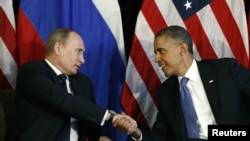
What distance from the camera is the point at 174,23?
9.52 feet

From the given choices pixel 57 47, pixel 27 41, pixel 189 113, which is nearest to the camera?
pixel 57 47

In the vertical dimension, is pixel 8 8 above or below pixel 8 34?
above

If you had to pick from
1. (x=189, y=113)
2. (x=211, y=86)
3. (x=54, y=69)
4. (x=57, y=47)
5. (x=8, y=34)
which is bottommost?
(x=189, y=113)

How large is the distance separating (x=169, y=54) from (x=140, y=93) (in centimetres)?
52

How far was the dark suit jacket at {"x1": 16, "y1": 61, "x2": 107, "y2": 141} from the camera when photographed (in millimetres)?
2162

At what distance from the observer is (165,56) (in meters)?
2.48

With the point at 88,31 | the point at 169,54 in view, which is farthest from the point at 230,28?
the point at 88,31

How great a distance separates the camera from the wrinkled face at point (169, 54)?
8.07 feet

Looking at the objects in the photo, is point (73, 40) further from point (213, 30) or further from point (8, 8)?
point (213, 30)

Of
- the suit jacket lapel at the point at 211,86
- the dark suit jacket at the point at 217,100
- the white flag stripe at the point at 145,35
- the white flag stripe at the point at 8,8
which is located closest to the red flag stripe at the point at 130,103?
the white flag stripe at the point at 145,35

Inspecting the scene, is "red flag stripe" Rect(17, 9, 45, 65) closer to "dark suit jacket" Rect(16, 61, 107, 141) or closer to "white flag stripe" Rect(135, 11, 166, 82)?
"dark suit jacket" Rect(16, 61, 107, 141)

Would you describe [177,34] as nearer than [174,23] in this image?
Yes

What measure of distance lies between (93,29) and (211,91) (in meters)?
0.91

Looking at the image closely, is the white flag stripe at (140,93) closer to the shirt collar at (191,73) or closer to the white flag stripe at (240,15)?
the shirt collar at (191,73)
